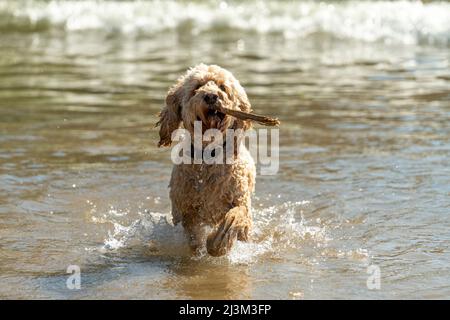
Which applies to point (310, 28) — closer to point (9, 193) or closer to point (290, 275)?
point (9, 193)

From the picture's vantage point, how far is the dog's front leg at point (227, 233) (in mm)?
6027

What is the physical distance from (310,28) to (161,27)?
11.9 ft

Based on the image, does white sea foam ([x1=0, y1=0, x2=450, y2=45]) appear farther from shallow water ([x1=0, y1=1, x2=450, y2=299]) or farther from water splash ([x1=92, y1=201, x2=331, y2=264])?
water splash ([x1=92, y1=201, x2=331, y2=264])

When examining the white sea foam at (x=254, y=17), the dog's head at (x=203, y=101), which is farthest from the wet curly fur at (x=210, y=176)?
the white sea foam at (x=254, y=17)

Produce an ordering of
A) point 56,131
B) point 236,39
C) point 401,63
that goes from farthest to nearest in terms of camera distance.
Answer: point 236,39 → point 401,63 → point 56,131

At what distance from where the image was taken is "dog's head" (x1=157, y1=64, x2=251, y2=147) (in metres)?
6.01

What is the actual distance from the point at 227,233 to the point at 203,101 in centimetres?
98

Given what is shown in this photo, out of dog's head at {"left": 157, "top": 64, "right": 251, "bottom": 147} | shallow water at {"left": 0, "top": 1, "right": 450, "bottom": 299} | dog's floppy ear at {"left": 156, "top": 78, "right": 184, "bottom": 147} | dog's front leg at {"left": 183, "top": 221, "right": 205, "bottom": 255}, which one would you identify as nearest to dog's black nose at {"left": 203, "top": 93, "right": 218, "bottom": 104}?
dog's head at {"left": 157, "top": 64, "right": 251, "bottom": 147}

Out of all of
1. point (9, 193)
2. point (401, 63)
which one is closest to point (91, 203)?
point (9, 193)

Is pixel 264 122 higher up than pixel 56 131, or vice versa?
pixel 264 122

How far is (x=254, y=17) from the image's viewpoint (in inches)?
807

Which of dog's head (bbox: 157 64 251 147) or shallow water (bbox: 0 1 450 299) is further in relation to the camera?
dog's head (bbox: 157 64 251 147)

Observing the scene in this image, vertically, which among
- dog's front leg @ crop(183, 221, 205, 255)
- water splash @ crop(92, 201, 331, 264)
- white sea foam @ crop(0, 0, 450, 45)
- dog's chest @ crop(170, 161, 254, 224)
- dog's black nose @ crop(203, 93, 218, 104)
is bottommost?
water splash @ crop(92, 201, 331, 264)

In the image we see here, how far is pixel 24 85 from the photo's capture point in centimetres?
1312
